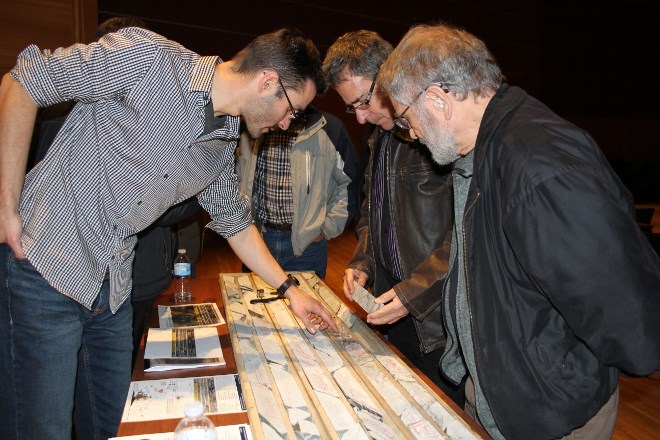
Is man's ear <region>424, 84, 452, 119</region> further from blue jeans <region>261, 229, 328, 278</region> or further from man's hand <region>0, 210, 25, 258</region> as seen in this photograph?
blue jeans <region>261, 229, 328, 278</region>

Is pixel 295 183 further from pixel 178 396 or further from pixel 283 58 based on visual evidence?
pixel 178 396

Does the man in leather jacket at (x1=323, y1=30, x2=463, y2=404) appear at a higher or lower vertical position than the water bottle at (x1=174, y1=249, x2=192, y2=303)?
higher

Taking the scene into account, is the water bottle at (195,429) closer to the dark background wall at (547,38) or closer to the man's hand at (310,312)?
the man's hand at (310,312)

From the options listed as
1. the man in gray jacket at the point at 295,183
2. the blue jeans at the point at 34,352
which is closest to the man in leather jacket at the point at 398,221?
the man in gray jacket at the point at 295,183

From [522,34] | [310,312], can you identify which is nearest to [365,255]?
[310,312]

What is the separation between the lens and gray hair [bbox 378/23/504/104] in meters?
1.19

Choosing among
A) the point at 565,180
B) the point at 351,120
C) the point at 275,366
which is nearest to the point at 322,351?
the point at 275,366

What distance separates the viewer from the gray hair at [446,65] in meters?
1.19

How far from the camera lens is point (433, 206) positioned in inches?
72.8

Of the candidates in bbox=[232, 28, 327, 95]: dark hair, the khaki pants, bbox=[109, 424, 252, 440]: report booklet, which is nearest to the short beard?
bbox=[232, 28, 327, 95]: dark hair

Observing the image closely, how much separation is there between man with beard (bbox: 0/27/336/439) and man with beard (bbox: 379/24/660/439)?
0.51 m

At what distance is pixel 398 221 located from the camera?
6.27ft

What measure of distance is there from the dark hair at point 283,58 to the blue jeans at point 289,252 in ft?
4.59

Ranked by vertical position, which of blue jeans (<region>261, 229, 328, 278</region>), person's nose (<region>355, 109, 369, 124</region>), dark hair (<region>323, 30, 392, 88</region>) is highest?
dark hair (<region>323, 30, 392, 88</region>)
